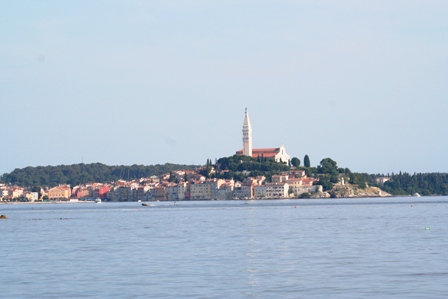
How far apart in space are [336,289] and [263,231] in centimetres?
2387

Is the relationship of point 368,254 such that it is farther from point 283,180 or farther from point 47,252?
point 283,180

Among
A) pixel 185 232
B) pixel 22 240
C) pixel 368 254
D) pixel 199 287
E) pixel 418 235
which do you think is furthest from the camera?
pixel 185 232

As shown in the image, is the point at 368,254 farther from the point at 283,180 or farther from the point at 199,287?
the point at 283,180

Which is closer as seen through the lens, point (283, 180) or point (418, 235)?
point (418, 235)

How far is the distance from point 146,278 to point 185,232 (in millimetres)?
20968

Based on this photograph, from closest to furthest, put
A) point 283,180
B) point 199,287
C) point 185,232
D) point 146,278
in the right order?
point 199,287
point 146,278
point 185,232
point 283,180

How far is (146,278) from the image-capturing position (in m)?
23.7

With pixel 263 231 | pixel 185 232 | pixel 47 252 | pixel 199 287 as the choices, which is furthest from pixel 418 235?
pixel 199 287

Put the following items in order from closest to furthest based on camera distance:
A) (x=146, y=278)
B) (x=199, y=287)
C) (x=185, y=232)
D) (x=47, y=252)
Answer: (x=199, y=287) → (x=146, y=278) → (x=47, y=252) → (x=185, y=232)

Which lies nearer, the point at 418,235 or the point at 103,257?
the point at 103,257

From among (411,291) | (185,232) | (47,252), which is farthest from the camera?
(185,232)

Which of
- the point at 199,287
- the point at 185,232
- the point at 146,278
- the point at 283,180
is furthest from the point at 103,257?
the point at 283,180

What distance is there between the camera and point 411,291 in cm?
2050

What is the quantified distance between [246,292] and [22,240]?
2284 cm
